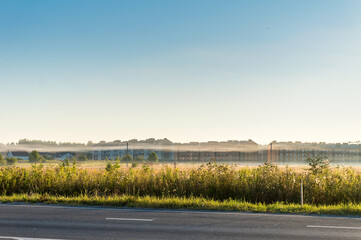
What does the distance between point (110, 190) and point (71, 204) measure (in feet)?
9.21

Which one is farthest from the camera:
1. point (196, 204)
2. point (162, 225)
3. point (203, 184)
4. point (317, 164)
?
point (317, 164)

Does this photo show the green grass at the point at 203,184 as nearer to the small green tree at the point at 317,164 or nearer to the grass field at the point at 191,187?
the grass field at the point at 191,187

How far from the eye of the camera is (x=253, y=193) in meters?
16.2

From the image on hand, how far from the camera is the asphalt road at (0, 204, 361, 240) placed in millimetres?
9368

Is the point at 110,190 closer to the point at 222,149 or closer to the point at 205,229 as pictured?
the point at 205,229

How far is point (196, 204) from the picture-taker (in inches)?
562

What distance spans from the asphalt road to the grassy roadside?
0.88m

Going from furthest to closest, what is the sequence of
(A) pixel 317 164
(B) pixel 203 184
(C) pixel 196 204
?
(A) pixel 317 164 → (B) pixel 203 184 → (C) pixel 196 204

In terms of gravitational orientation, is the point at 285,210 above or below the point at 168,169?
below

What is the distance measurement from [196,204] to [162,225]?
3824mm

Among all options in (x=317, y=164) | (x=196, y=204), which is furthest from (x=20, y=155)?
(x=196, y=204)

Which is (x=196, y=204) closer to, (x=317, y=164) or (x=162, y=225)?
(x=162, y=225)

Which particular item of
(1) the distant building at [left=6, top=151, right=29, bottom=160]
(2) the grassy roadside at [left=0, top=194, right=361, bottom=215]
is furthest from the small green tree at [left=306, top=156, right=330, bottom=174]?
(1) the distant building at [left=6, top=151, right=29, bottom=160]

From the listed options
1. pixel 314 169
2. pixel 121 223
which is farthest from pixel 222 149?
pixel 121 223
